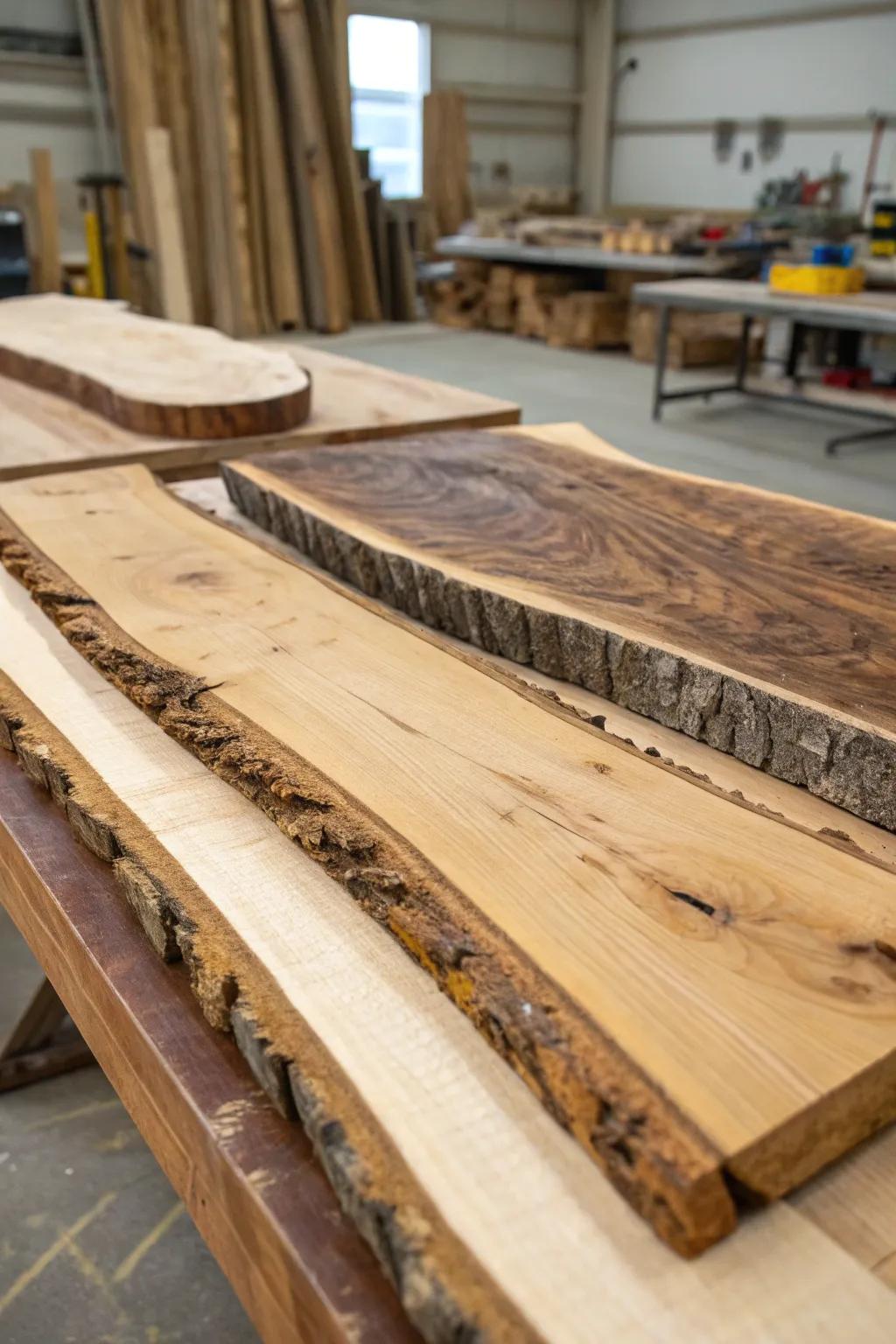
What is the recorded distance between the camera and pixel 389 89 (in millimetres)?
10141

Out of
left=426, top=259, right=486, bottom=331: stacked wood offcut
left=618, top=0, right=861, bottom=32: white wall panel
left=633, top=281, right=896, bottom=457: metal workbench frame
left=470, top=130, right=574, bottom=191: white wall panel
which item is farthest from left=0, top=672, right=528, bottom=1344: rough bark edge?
left=470, top=130, right=574, bottom=191: white wall panel

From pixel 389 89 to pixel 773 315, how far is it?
699cm

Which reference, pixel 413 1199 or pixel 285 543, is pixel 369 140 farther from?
pixel 413 1199

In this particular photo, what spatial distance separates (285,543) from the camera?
162 cm

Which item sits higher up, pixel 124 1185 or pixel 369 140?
pixel 369 140

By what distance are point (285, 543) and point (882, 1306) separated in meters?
1.29

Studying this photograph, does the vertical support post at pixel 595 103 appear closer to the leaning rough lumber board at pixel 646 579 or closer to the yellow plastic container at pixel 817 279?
the yellow plastic container at pixel 817 279

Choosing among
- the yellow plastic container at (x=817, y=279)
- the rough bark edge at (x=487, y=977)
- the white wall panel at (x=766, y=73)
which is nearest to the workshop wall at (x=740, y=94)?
the white wall panel at (x=766, y=73)

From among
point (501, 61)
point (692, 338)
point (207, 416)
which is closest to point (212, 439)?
point (207, 416)

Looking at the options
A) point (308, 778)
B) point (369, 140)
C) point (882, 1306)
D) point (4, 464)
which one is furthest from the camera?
point (369, 140)

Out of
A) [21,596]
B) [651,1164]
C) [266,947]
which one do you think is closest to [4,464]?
[21,596]

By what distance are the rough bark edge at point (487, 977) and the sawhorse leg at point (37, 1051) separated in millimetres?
1044

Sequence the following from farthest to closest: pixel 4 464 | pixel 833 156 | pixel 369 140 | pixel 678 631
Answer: pixel 369 140, pixel 833 156, pixel 4 464, pixel 678 631

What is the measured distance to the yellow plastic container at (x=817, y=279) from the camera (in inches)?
193
